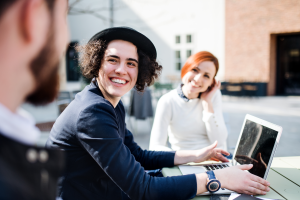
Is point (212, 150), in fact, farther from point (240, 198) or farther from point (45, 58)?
point (45, 58)

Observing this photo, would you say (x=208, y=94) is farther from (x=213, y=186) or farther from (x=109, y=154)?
(x=109, y=154)

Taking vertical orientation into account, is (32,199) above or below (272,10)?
below

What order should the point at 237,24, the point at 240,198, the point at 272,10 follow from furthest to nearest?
the point at 237,24 → the point at 272,10 → the point at 240,198

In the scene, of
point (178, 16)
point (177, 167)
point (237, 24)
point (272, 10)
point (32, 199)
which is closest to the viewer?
point (32, 199)

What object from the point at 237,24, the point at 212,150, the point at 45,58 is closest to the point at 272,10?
the point at 237,24

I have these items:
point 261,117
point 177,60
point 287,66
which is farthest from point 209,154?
point 177,60

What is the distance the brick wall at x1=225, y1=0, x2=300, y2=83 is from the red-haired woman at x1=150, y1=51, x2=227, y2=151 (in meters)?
9.94

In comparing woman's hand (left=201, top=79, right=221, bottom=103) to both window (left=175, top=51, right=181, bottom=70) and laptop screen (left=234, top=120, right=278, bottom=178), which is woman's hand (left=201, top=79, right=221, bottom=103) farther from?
→ window (left=175, top=51, right=181, bottom=70)

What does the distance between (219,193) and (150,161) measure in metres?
0.52

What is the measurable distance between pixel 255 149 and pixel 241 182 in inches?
12.7

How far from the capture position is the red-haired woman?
6.89 feet

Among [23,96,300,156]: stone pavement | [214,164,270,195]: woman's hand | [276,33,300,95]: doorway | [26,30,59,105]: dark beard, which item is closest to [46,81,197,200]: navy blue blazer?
[214,164,270,195]: woman's hand

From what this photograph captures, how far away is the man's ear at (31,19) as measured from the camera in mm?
398

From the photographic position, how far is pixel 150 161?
5.18 feet
